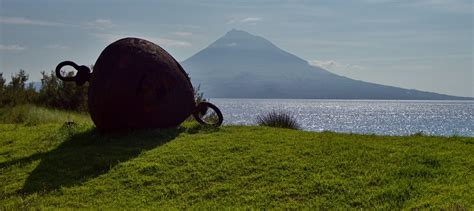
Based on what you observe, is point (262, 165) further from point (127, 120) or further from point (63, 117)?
point (63, 117)

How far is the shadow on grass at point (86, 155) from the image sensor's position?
29.0ft

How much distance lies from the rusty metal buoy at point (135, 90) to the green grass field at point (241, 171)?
1.70 ft

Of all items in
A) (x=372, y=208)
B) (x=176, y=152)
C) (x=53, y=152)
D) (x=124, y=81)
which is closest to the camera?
(x=372, y=208)

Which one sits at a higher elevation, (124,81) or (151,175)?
(124,81)

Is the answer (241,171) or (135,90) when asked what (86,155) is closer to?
(135,90)

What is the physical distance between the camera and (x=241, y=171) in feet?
28.4

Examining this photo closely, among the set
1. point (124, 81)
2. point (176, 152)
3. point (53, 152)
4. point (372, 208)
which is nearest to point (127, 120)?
point (124, 81)

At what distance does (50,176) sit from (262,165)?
338 cm

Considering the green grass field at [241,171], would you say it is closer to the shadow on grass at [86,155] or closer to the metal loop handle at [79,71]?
the shadow on grass at [86,155]

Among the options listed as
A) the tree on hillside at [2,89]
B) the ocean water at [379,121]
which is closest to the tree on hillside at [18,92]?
the tree on hillside at [2,89]

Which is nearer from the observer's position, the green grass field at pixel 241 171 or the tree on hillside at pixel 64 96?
the green grass field at pixel 241 171

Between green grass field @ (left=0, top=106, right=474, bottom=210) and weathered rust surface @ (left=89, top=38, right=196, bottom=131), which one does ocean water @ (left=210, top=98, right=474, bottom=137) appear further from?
green grass field @ (left=0, top=106, right=474, bottom=210)

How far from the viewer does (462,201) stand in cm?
700

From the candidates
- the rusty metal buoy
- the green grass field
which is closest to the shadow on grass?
the green grass field
